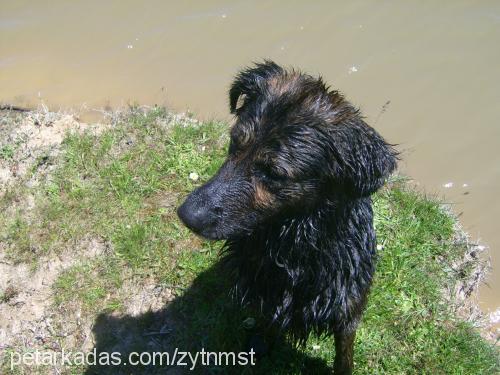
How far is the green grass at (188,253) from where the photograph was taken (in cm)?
430

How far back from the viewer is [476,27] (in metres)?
6.95

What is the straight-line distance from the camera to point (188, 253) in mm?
4727

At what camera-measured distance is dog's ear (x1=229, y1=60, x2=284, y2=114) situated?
313 cm

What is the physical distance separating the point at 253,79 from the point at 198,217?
0.97 m

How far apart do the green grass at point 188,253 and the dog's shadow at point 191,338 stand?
0.01m

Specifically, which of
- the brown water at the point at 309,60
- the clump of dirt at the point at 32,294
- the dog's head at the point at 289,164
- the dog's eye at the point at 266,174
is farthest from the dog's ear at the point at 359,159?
the brown water at the point at 309,60

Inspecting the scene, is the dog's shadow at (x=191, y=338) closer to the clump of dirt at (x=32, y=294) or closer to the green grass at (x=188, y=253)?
the green grass at (x=188, y=253)

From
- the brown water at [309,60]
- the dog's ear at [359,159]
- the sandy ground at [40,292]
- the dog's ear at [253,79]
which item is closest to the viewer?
the dog's ear at [359,159]

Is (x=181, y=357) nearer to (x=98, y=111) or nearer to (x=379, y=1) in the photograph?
(x=98, y=111)

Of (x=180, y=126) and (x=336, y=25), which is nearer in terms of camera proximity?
(x=180, y=126)

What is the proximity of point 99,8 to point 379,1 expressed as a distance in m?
4.09

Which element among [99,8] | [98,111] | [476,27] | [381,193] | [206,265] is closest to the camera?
[206,265]

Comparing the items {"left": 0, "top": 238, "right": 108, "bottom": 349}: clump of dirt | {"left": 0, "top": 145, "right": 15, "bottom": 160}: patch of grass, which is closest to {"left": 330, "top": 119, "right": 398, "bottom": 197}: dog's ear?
{"left": 0, "top": 238, "right": 108, "bottom": 349}: clump of dirt

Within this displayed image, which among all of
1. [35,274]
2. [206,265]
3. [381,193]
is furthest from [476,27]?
[35,274]
